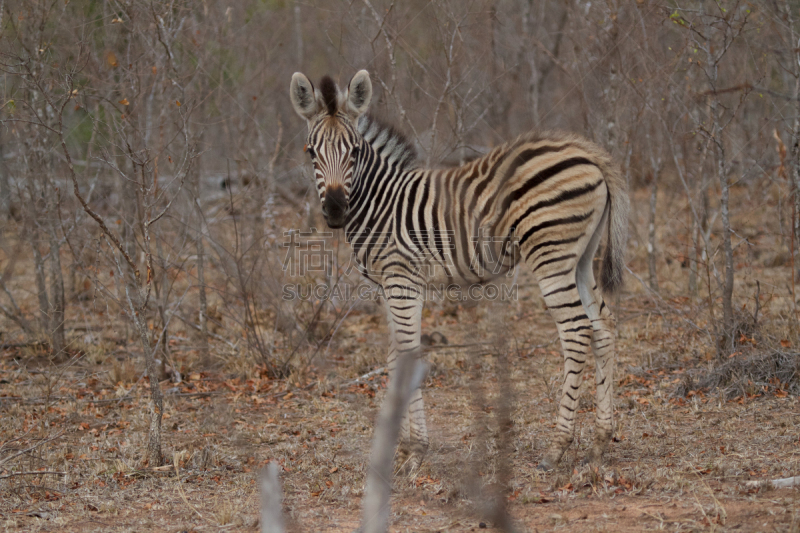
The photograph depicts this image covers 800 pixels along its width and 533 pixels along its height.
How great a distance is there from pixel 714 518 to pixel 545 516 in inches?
38.2

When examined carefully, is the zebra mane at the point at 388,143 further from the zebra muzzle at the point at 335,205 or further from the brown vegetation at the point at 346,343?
the brown vegetation at the point at 346,343

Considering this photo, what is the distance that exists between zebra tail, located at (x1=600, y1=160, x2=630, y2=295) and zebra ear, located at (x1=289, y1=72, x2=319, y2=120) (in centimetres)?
246

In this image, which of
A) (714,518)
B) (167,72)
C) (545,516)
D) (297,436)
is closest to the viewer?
(714,518)

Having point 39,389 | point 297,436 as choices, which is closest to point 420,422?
point 297,436

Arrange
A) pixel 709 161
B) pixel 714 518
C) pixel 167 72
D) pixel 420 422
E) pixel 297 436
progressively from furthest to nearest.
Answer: pixel 709 161
pixel 167 72
pixel 297 436
pixel 420 422
pixel 714 518

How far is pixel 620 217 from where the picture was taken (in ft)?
18.0

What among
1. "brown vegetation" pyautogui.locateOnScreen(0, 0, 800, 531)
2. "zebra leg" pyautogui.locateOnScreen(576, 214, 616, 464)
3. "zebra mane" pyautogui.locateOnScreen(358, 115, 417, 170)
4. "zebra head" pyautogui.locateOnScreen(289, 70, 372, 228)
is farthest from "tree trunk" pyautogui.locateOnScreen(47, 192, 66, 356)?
"zebra leg" pyautogui.locateOnScreen(576, 214, 616, 464)

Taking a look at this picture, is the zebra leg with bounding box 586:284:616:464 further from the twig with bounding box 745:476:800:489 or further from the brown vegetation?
the twig with bounding box 745:476:800:489

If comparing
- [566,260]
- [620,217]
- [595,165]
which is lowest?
[566,260]

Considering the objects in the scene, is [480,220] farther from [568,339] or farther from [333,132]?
[333,132]

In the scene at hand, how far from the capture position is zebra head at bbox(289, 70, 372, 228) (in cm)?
555

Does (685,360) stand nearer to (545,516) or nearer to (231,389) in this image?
(545,516)

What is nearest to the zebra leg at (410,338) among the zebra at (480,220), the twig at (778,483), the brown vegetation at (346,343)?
the zebra at (480,220)

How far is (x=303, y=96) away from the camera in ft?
19.2
